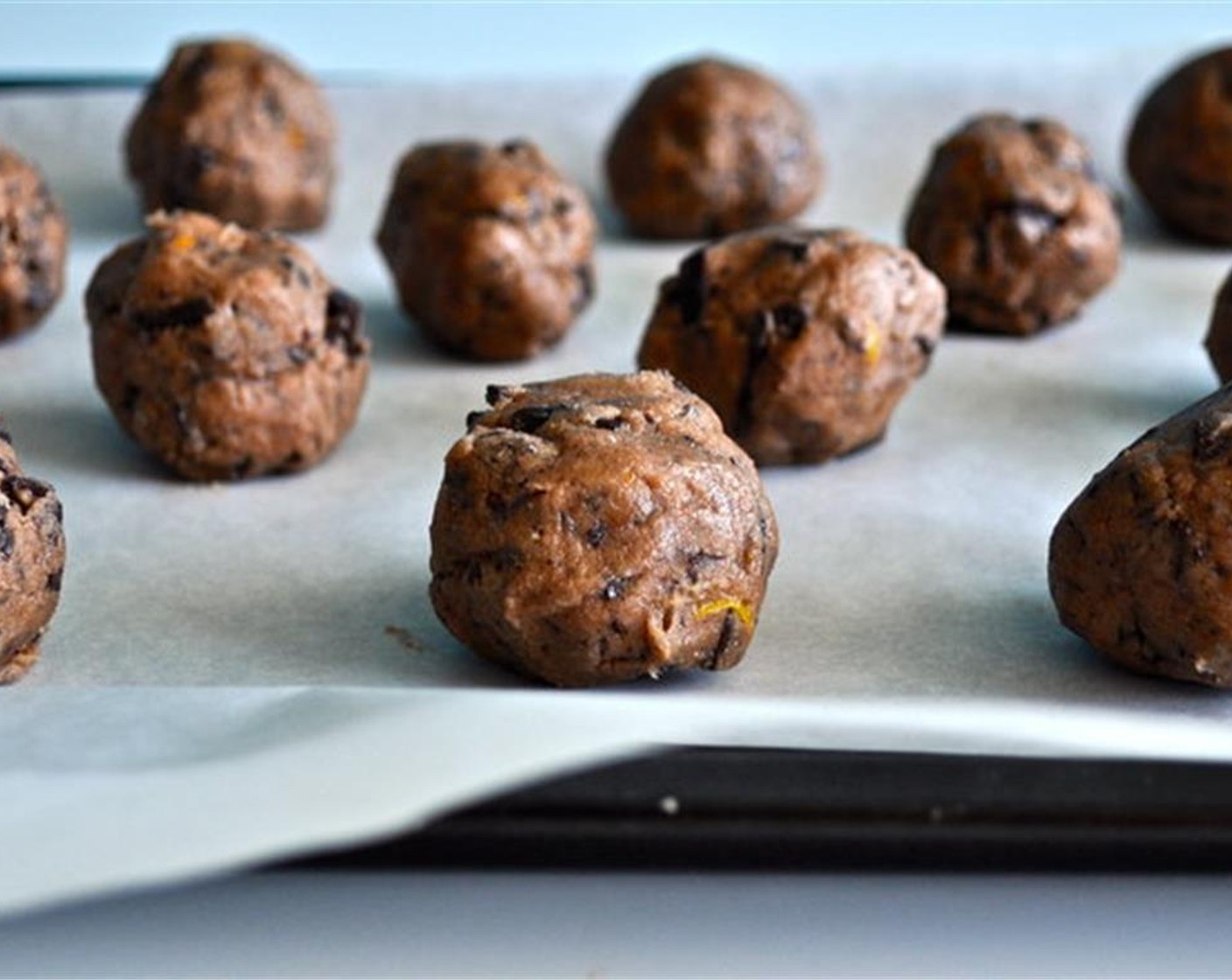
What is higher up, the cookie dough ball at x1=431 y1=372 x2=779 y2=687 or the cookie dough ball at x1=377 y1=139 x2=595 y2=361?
the cookie dough ball at x1=431 y1=372 x2=779 y2=687

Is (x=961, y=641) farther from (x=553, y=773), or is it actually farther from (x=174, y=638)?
(x=174, y=638)

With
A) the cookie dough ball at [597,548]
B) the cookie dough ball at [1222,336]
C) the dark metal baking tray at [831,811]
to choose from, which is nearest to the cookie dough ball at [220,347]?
the cookie dough ball at [597,548]

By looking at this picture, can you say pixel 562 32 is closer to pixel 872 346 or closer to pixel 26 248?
pixel 26 248

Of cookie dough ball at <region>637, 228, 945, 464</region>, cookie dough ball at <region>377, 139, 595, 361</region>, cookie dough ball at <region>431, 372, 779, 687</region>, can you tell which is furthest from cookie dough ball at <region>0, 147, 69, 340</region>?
cookie dough ball at <region>431, 372, 779, 687</region>

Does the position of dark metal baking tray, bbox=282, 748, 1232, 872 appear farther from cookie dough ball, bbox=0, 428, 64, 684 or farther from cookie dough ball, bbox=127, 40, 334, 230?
cookie dough ball, bbox=127, 40, 334, 230

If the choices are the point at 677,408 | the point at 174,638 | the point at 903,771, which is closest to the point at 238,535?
the point at 174,638

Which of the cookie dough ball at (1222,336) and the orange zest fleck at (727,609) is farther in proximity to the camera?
the cookie dough ball at (1222,336)

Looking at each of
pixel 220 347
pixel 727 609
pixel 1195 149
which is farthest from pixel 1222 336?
pixel 220 347

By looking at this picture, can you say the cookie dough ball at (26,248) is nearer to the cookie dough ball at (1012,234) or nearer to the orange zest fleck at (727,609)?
the cookie dough ball at (1012,234)
